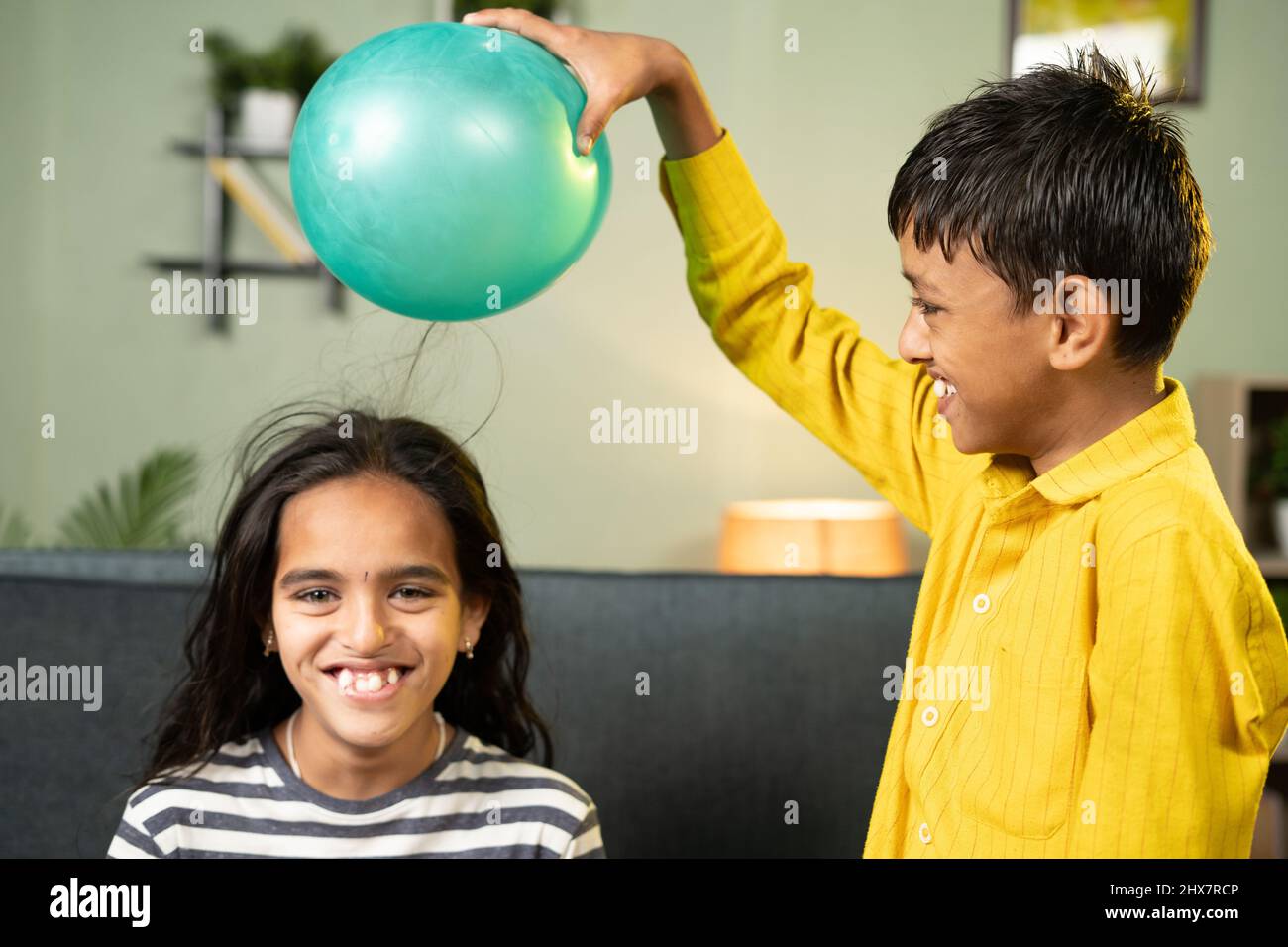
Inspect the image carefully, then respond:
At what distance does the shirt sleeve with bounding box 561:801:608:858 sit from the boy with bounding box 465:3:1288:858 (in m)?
0.33

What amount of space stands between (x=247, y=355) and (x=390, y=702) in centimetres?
226

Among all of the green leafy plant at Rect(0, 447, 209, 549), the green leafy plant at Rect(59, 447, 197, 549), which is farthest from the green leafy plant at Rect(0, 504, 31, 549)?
the green leafy plant at Rect(59, 447, 197, 549)

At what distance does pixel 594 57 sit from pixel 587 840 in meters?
0.71

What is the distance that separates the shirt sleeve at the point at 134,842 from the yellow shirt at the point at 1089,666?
64 centimetres

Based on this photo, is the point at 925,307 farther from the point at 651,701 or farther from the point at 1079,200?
the point at 651,701

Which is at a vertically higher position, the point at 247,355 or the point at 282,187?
the point at 282,187

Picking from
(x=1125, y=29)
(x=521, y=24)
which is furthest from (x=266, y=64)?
(x=521, y=24)

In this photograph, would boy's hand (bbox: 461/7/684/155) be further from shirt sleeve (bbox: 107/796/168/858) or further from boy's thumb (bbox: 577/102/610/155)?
shirt sleeve (bbox: 107/796/168/858)

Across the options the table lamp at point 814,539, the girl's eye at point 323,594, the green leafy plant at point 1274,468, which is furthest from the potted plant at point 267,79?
the green leafy plant at point 1274,468

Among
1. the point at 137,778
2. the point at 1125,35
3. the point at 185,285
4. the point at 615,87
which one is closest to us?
the point at 615,87

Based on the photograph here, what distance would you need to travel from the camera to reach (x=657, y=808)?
1472 millimetres

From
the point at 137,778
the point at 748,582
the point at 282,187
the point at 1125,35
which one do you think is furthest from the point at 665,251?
the point at 137,778

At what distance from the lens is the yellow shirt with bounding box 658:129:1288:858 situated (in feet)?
2.49

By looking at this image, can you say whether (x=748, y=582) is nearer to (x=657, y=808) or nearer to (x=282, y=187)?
(x=657, y=808)
